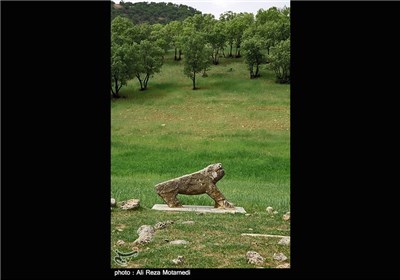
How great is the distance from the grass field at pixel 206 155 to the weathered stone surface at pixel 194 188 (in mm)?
749

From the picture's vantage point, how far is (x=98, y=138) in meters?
6.23

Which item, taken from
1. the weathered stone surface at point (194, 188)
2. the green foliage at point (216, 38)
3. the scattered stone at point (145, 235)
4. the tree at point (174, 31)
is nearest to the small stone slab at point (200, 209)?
the weathered stone surface at point (194, 188)

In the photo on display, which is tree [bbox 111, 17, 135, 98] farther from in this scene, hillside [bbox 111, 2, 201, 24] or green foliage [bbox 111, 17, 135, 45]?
hillside [bbox 111, 2, 201, 24]

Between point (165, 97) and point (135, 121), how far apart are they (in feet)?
27.3

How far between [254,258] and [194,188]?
639cm

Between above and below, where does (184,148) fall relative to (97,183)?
below

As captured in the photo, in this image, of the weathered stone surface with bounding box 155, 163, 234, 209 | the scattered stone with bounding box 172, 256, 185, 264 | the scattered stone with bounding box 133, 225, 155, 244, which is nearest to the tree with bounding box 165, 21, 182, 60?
the weathered stone surface with bounding box 155, 163, 234, 209

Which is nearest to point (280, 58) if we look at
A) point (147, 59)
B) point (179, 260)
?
point (147, 59)

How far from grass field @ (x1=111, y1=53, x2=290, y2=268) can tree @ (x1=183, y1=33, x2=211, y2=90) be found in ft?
6.75

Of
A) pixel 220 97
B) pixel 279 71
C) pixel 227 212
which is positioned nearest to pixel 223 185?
pixel 227 212

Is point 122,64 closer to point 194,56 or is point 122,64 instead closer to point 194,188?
point 194,56

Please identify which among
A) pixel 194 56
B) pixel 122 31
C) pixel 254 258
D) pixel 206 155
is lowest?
pixel 206 155

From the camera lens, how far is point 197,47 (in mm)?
52625
